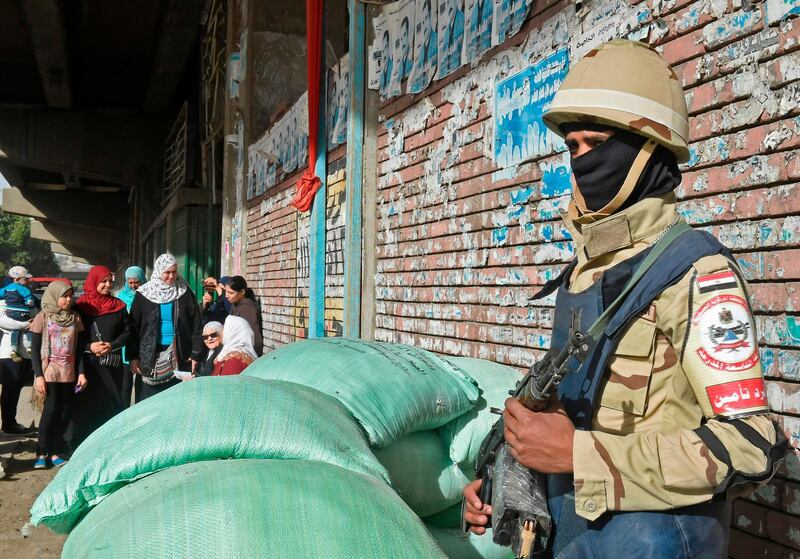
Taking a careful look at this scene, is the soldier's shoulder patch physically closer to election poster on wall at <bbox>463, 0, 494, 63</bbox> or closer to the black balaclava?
the black balaclava

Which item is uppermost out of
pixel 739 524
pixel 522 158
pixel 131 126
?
pixel 131 126

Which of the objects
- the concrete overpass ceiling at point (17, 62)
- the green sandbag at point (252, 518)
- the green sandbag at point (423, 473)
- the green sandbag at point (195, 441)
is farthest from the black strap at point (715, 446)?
the concrete overpass ceiling at point (17, 62)

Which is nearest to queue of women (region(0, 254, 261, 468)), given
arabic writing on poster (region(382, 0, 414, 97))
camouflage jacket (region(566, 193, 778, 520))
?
arabic writing on poster (region(382, 0, 414, 97))

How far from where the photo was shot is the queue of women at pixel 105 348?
242 inches

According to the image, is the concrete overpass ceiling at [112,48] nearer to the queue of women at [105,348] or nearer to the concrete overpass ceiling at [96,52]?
the concrete overpass ceiling at [96,52]

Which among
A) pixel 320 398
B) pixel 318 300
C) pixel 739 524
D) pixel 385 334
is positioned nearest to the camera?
pixel 320 398

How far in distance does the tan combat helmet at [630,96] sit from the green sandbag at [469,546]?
5.09ft

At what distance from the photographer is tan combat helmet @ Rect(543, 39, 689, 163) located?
1482mm

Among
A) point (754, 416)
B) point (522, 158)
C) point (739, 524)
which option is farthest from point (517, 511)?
point (522, 158)

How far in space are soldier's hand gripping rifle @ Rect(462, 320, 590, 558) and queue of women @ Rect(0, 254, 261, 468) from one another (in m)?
4.60

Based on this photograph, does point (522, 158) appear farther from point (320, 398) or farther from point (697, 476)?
point (697, 476)

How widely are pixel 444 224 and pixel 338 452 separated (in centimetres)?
295

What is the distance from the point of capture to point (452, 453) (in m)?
2.77

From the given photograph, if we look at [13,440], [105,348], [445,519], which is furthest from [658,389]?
[13,440]
